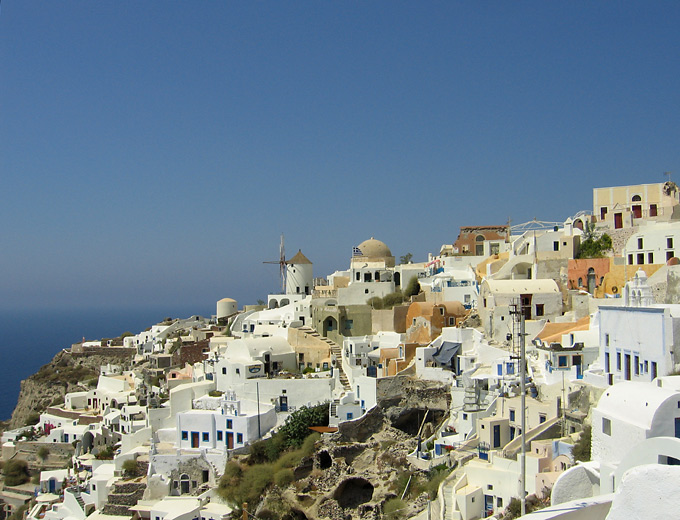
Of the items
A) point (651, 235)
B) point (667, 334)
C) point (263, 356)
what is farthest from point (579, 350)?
point (263, 356)

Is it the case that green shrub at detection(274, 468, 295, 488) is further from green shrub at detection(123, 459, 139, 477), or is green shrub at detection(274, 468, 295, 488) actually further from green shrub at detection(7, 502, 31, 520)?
green shrub at detection(7, 502, 31, 520)

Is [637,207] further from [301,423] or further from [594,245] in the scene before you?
[301,423]

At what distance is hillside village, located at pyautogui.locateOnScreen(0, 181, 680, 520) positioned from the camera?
648 inches

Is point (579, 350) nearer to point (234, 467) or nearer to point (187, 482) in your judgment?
point (234, 467)

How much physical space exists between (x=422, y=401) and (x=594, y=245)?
13.1m

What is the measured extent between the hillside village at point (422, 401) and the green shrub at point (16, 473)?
9 centimetres

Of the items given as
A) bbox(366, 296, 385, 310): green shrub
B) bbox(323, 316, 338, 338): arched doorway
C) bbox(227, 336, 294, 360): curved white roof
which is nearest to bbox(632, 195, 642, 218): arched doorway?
bbox(366, 296, 385, 310): green shrub

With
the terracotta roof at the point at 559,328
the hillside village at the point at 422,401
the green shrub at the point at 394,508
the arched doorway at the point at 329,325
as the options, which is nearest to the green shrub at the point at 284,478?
the hillside village at the point at 422,401

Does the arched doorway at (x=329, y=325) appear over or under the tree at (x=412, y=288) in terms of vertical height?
under

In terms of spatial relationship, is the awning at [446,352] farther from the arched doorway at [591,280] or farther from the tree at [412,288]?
the tree at [412,288]

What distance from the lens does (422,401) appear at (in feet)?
89.5

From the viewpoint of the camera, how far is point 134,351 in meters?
55.8

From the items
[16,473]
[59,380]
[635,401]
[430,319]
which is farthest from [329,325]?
[59,380]

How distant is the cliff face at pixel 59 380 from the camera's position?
2036 inches
